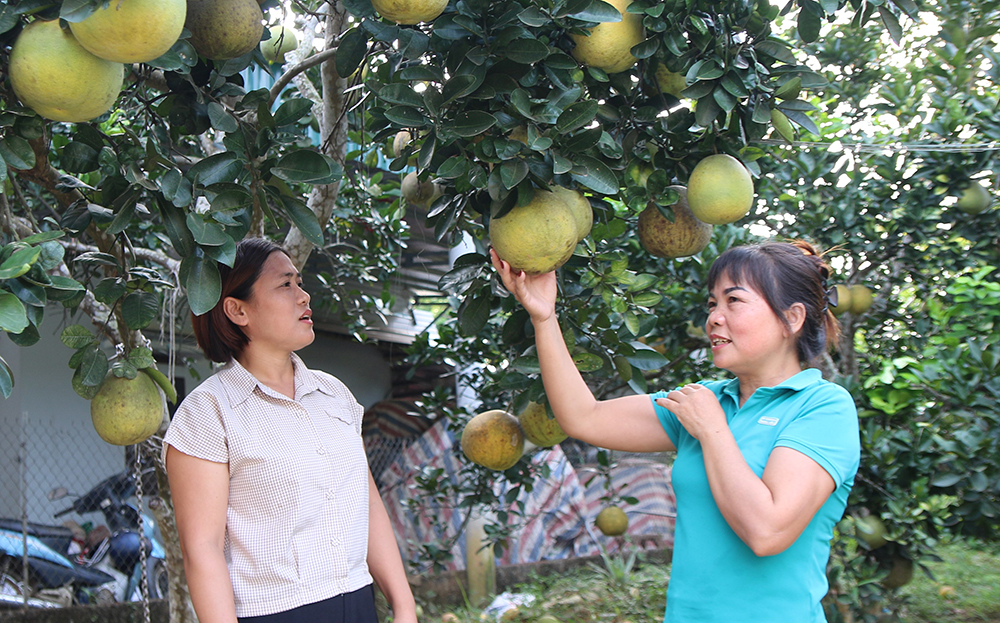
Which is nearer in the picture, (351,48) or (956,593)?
(351,48)

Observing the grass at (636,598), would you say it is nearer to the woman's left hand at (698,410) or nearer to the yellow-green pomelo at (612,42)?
the woman's left hand at (698,410)

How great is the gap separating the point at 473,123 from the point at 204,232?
51cm

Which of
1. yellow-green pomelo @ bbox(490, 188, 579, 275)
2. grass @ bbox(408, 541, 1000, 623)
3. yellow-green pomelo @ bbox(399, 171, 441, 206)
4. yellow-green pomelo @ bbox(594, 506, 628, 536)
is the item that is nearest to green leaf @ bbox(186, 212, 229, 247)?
yellow-green pomelo @ bbox(490, 188, 579, 275)

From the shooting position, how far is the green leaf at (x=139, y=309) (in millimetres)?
1678

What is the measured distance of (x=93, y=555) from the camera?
5.17 metres

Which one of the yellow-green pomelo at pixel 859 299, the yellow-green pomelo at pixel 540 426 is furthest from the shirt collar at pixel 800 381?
the yellow-green pomelo at pixel 859 299

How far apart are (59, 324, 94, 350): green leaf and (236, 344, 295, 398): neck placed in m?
0.36

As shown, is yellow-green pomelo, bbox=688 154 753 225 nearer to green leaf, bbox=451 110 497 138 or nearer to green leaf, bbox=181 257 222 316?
green leaf, bbox=451 110 497 138

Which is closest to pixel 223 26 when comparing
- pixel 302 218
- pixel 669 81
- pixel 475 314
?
pixel 302 218

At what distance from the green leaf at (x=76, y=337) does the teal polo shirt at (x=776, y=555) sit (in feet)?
4.35

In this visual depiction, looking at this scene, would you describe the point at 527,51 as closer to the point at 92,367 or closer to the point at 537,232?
the point at 537,232

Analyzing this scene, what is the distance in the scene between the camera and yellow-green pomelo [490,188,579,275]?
1.55 meters

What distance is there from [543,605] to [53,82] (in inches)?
178

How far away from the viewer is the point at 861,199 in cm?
371
